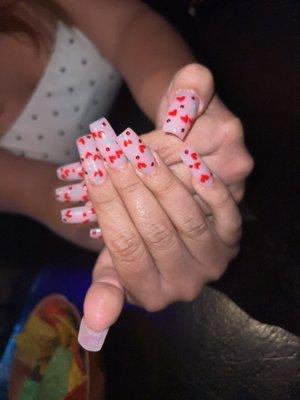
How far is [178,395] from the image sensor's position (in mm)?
577

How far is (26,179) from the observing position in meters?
0.71

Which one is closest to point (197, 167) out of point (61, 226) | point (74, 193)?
point (74, 193)

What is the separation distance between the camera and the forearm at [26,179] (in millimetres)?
697

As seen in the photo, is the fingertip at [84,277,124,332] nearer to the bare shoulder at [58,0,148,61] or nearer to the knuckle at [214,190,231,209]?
the knuckle at [214,190,231,209]

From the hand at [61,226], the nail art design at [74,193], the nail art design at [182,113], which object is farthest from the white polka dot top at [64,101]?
the nail art design at [182,113]

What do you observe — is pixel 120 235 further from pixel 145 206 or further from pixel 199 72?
pixel 199 72

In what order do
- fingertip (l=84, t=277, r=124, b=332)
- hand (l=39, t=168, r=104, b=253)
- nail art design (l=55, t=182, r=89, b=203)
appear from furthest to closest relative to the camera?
1. hand (l=39, t=168, r=104, b=253)
2. nail art design (l=55, t=182, r=89, b=203)
3. fingertip (l=84, t=277, r=124, b=332)

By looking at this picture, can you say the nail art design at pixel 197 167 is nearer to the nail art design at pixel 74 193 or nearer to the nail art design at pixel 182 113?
the nail art design at pixel 182 113

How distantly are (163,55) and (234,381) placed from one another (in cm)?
45

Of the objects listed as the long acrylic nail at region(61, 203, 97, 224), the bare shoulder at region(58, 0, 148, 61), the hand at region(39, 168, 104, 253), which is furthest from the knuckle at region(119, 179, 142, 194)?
the bare shoulder at region(58, 0, 148, 61)

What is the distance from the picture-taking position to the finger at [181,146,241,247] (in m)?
0.45

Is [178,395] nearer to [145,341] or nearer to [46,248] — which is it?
[145,341]

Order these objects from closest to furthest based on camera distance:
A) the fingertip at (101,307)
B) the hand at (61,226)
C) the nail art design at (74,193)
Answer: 1. the fingertip at (101,307)
2. the nail art design at (74,193)
3. the hand at (61,226)

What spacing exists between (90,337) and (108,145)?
0.19m
